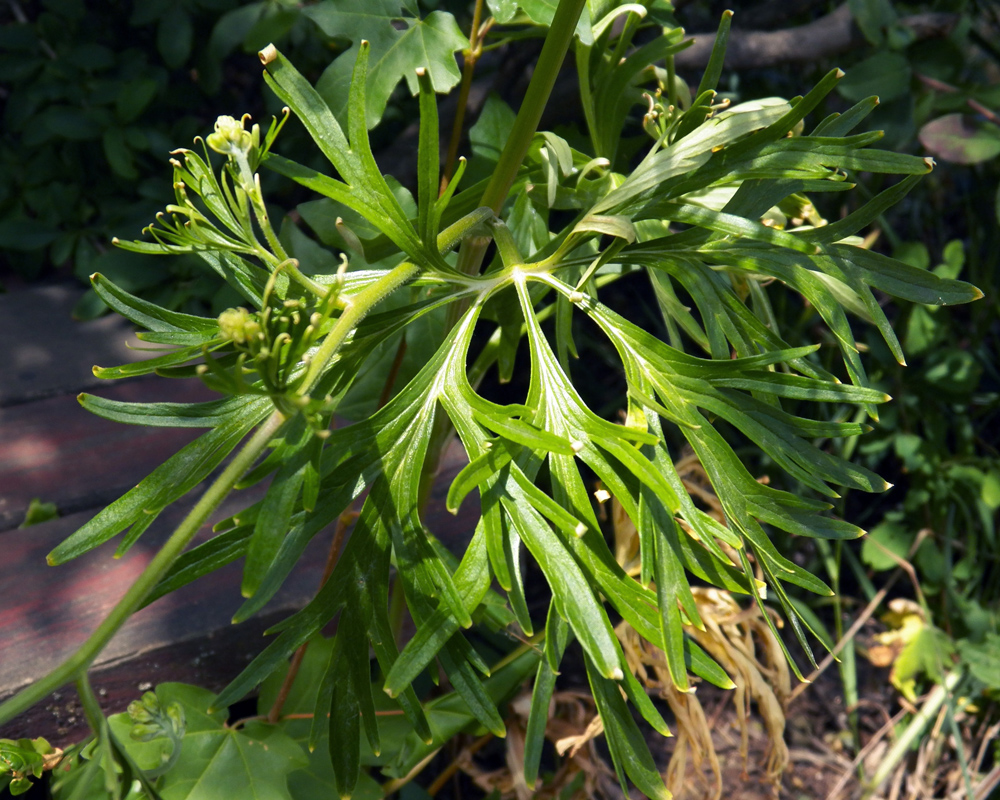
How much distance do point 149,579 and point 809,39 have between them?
1508 mm

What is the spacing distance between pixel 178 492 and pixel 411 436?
0.19 m

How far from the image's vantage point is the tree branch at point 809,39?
4.61 feet

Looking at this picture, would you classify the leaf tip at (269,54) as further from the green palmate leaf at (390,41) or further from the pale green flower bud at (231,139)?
the green palmate leaf at (390,41)

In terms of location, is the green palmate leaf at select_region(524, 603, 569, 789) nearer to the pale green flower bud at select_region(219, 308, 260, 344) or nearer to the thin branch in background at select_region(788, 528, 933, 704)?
the pale green flower bud at select_region(219, 308, 260, 344)

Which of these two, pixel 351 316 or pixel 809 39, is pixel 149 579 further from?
pixel 809 39

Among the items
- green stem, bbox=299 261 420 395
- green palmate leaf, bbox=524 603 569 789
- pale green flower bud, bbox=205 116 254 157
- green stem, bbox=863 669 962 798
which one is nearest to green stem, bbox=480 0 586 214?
green stem, bbox=299 261 420 395

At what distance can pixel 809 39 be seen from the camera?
144cm

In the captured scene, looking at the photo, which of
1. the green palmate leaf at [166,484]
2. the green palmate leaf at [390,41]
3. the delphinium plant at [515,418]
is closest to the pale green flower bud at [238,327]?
the delphinium plant at [515,418]

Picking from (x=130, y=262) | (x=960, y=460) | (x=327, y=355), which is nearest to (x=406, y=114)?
(x=130, y=262)

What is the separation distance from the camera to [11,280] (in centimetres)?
163

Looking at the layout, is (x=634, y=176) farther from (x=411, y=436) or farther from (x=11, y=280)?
(x=11, y=280)

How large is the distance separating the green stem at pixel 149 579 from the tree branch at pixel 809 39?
121 cm

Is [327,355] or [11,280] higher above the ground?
[11,280]

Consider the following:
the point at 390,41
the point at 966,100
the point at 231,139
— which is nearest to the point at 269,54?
the point at 231,139
